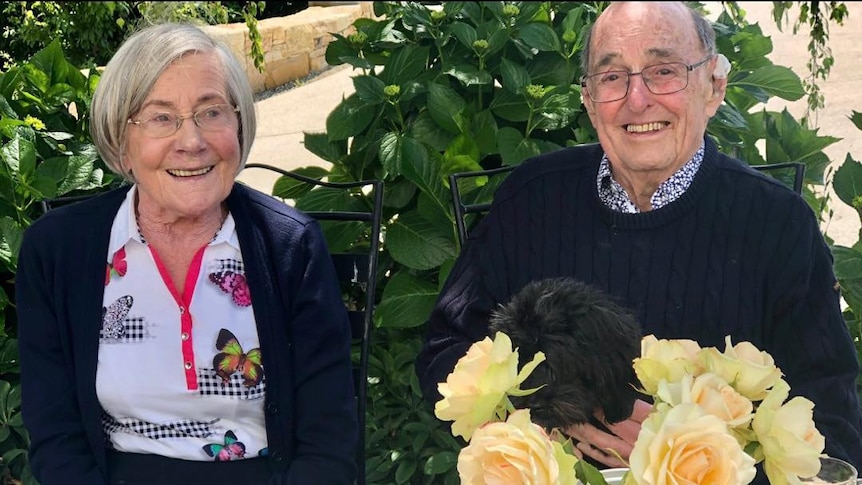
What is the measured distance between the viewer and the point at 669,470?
99 centimetres

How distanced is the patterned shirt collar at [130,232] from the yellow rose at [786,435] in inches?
46.6

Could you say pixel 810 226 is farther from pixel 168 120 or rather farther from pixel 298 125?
pixel 298 125

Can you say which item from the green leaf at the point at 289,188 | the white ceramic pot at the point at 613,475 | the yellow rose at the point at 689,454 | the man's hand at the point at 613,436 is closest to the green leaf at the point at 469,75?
the green leaf at the point at 289,188

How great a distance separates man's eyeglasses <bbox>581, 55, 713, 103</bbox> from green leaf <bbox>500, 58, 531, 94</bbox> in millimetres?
915

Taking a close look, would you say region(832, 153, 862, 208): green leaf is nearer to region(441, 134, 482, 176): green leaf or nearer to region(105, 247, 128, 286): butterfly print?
region(441, 134, 482, 176): green leaf

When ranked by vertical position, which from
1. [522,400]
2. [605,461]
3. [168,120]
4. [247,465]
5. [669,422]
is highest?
[168,120]

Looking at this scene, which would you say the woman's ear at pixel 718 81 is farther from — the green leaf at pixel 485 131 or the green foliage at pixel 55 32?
the green foliage at pixel 55 32

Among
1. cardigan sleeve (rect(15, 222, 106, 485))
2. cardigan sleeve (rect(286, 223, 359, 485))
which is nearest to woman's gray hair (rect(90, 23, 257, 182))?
cardigan sleeve (rect(15, 222, 106, 485))

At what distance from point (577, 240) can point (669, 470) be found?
0.83 m

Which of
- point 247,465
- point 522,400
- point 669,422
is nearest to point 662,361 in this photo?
point 669,422

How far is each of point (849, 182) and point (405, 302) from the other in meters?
1.15

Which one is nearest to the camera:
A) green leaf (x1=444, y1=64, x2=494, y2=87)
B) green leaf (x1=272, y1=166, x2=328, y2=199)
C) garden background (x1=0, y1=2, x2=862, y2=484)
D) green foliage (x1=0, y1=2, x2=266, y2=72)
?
green foliage (x1=0, y1=2, x2=266, y2=72)

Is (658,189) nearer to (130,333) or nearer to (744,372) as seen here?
(744,372)

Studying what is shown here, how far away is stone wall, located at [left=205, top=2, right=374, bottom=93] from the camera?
161 cm
